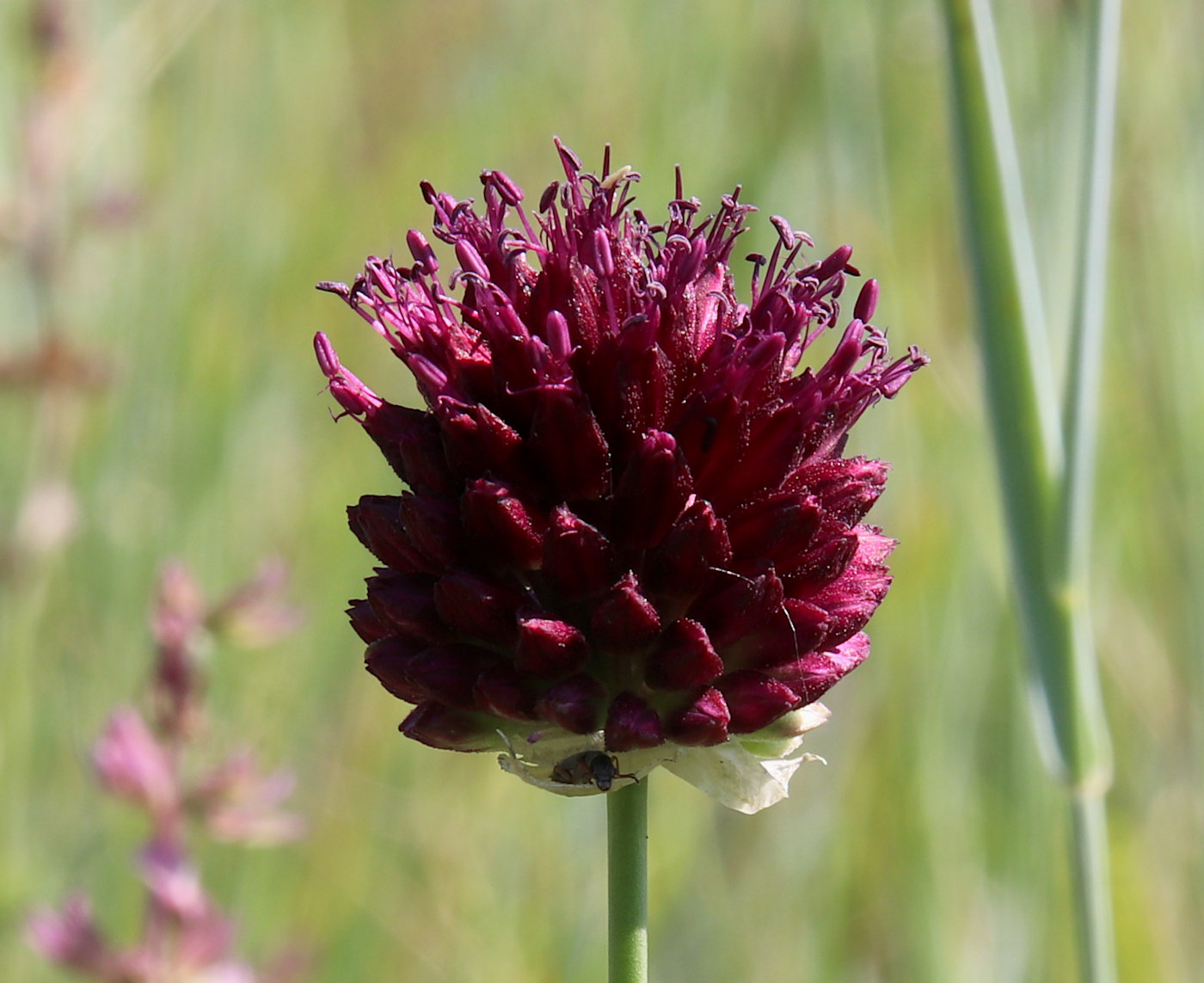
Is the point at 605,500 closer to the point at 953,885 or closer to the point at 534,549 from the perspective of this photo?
the point at 534,549

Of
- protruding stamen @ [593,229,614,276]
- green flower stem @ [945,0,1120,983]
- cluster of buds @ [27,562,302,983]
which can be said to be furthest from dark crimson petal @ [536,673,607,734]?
cluster of buds @ [27,562,302,983]

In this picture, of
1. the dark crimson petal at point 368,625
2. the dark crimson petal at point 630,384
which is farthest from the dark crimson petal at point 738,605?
the dark crimson petal at point 368,625

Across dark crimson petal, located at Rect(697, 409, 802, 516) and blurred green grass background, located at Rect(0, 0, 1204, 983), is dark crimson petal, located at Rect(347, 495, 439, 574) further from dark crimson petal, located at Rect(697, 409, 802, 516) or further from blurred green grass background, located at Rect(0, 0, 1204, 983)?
blurred green grass background, located at Rect(0, 0, 1204, 983)

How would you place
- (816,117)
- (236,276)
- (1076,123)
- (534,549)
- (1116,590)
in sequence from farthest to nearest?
Answer: (236,276) → (1116,590) → (816,117) → (1076,123) → (534,549)

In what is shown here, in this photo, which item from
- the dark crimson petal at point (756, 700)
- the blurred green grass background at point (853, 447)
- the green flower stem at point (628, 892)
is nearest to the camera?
the green flower stem at point (628, 892)

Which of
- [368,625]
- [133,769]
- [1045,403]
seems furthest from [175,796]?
[1045,403]

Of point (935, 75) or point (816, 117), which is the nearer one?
point (816, 117)

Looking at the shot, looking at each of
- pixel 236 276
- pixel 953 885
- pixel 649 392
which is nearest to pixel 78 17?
pixel 236 276

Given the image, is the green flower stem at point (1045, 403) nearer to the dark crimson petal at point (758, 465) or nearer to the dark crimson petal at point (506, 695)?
the dark crimson petal at point (758, 465)
